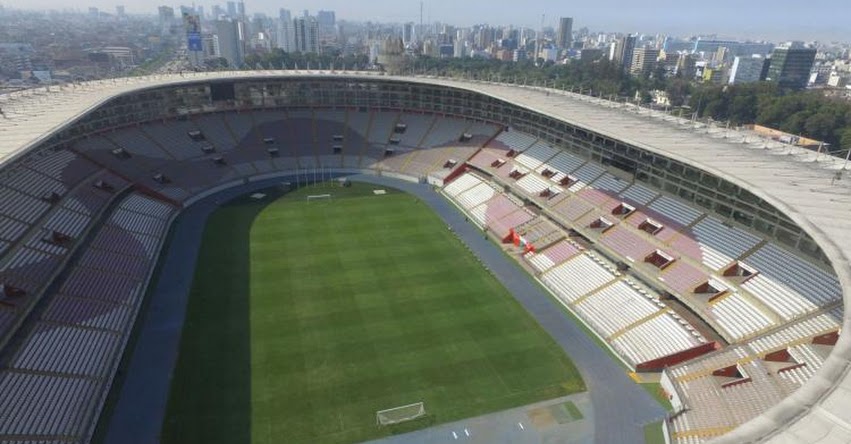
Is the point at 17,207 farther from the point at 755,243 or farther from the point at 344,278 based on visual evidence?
the point at 755,243

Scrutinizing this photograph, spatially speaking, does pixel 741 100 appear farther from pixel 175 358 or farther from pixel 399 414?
pixel 175 358

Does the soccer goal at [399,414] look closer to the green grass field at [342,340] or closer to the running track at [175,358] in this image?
the green grass field at [342,340]

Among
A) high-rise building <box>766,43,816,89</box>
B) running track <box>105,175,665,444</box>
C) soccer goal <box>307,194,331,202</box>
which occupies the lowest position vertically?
running track <box>105,175,665,444</box>

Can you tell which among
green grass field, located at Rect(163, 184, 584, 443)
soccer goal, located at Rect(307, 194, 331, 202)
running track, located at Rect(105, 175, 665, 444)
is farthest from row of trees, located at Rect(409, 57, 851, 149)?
green grass field, located at Rect(163, 184, 584, 443)

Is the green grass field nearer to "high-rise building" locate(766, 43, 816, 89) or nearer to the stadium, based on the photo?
the stadium

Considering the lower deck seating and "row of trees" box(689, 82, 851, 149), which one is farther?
"row of trees" box(689, 82, 851, 149)

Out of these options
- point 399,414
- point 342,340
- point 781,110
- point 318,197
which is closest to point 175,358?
point 342,340

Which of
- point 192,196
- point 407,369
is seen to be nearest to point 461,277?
point 407,369
